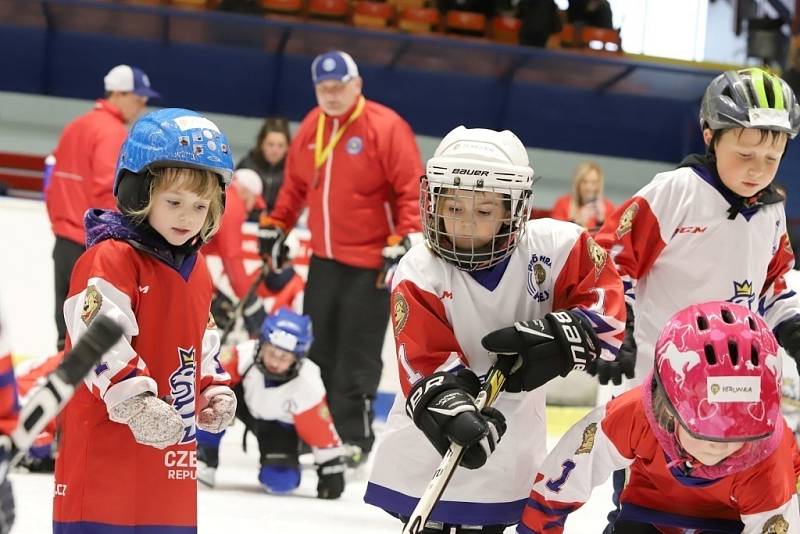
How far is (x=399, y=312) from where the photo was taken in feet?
8.68

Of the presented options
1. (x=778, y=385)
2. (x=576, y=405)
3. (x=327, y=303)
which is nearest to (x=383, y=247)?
(x=327, y=303)

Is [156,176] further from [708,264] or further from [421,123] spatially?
[421,123]

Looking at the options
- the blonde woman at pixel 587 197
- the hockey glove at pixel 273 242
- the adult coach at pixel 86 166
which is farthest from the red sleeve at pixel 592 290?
the blonde woman at pixel 587 197

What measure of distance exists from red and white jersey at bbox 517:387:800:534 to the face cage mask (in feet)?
1.24

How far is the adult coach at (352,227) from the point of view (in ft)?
17.6

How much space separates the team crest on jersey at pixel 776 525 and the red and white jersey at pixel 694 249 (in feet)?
3.24

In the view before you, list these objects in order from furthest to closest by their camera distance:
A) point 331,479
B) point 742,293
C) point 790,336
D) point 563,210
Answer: point 563,210 < point 331,479 < point 742,293 < point 790,336

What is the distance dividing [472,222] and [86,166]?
12.2ft

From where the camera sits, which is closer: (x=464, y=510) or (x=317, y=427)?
(x=464, y=510)

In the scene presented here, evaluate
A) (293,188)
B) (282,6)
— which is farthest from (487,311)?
(282,6)

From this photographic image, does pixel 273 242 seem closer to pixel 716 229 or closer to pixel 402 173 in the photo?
pixel 402 173

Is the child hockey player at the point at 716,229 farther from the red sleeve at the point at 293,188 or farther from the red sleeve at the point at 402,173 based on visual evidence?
the red sleeve at the point at 293,188

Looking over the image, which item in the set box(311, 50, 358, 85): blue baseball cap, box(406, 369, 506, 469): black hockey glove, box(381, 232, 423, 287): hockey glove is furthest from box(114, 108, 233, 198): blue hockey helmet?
box(311, 50, 358, 85): blue baseball cap

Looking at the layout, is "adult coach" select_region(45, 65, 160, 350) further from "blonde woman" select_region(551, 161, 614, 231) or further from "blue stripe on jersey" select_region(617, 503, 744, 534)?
"blue stripe on jersey" select_region(617, 503, 744, 534)
